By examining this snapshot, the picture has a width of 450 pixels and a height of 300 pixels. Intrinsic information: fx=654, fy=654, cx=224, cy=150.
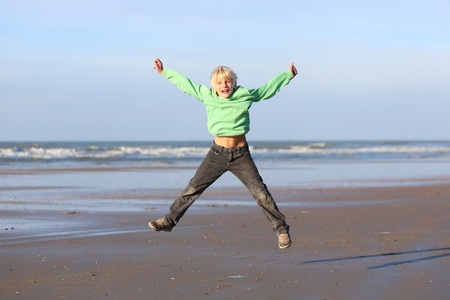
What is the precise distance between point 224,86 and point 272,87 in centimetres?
46

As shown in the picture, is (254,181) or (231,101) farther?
(254,181)

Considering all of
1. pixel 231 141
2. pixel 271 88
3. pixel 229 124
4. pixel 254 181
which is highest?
pixel 271 88

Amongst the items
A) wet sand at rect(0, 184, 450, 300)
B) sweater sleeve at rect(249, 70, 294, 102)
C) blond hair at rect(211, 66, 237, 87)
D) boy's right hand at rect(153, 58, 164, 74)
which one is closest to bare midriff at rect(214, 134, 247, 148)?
sweater sleeve at rect(249, 70, 294, 102)

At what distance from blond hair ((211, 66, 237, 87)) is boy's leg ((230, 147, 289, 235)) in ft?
2.25

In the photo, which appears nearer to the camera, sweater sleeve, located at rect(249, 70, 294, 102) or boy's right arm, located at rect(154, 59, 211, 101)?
sweater sleeve, located at rect(249, 70, 294, 102)

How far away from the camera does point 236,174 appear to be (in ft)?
21.2

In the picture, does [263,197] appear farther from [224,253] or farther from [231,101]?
[224,253]

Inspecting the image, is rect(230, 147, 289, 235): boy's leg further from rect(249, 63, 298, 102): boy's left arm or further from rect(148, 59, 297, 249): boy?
rect(249, 63, 298, 102): boy's left arm

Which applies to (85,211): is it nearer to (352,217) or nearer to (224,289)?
(352,217)

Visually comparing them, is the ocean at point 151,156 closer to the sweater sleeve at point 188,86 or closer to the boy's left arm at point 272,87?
the sweater sleeve at point 188,86

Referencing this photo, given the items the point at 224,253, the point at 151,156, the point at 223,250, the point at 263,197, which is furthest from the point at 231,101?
the point at 151,156

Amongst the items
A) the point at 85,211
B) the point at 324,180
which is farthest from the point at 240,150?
the point at 324,180

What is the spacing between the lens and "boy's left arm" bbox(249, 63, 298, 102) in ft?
20.3

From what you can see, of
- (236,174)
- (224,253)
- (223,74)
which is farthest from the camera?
(224,253)
